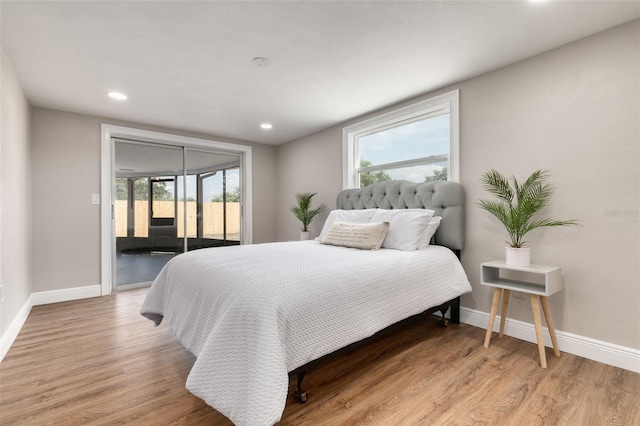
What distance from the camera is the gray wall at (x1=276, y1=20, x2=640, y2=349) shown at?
199 centimetres

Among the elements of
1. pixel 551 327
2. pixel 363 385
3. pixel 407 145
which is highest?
pixel 407 145

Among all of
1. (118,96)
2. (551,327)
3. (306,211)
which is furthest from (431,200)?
(118,96)

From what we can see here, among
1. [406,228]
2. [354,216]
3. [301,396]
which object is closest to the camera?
[301,396]

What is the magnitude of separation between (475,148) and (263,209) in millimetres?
3600

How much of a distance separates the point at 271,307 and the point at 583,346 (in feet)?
7.57

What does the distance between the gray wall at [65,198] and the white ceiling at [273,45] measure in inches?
14.9

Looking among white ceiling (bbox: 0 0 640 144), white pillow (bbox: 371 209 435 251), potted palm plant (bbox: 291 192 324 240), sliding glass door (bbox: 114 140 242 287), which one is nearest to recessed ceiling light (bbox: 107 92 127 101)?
white ceiling (bbox: 0 0 640 144)

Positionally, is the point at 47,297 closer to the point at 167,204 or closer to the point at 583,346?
the point at 167,204

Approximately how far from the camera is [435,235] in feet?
9.51

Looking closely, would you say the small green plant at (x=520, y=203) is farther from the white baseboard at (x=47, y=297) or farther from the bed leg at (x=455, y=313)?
the white baseboard at (x=47, y=297)

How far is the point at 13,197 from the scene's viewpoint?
255cm

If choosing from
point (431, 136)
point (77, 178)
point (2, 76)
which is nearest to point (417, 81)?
point (431, 136)

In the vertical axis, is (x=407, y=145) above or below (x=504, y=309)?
above

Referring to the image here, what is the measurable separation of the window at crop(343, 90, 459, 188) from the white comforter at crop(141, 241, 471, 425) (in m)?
1.17
